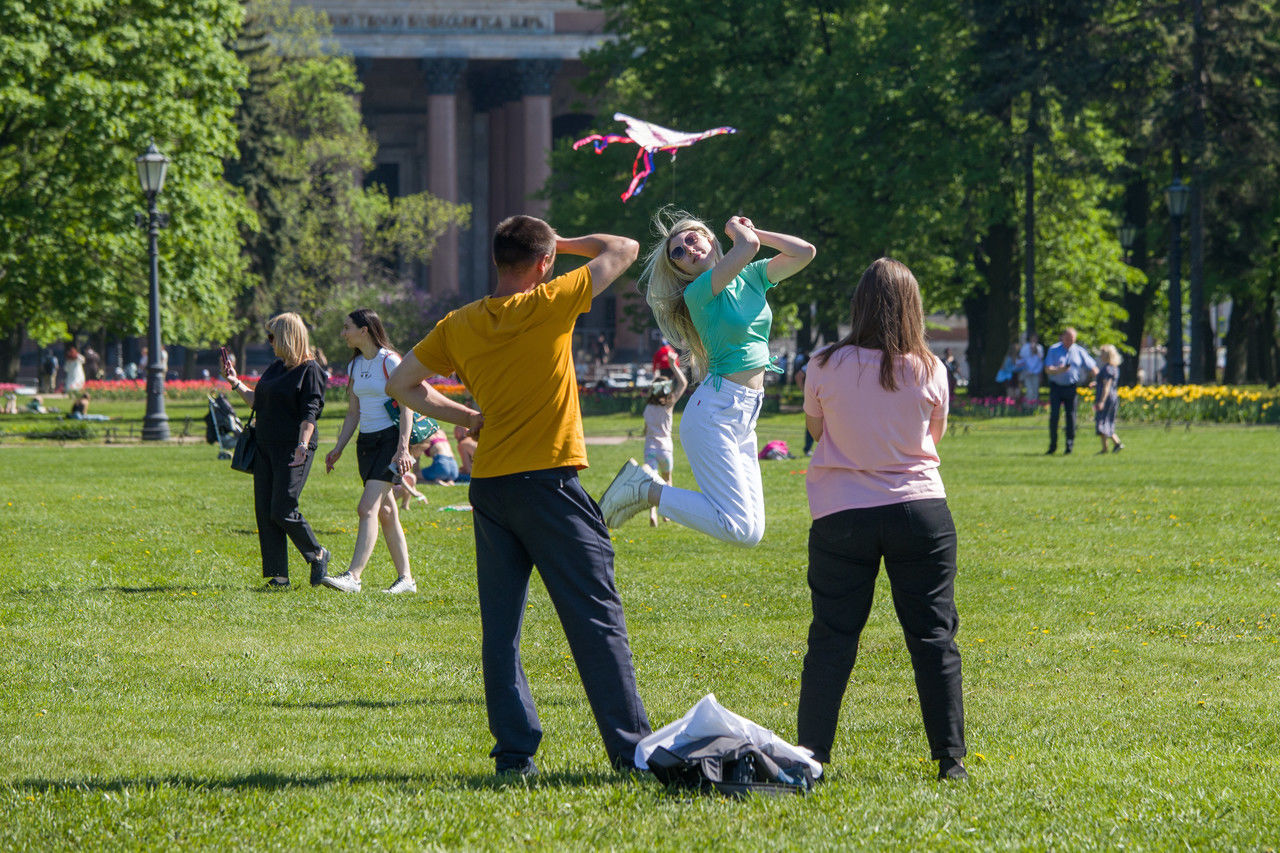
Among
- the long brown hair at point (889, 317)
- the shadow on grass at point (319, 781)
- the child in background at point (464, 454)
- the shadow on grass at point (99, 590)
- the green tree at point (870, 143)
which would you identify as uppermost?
the green tree at point (870, 143)

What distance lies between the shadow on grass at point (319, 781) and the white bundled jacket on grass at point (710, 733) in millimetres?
152

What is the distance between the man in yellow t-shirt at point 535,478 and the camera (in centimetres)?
536

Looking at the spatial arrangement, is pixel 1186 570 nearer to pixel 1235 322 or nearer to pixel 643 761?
pixel 643 761

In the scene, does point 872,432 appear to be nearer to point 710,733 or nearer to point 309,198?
point 710,733

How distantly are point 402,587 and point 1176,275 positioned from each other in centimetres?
2881

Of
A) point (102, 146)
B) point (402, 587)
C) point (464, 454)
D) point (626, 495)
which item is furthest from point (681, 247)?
point (102, 146)

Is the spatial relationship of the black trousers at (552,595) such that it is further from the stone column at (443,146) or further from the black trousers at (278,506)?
the stone column at (443,146)

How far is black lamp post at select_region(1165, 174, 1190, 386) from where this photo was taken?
107 feet

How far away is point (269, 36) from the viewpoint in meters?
56.0

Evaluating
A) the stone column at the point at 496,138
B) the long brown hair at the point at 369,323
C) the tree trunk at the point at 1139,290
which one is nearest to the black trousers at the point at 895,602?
the long brown hair at the point at 369,323

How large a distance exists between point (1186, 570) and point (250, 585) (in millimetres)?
6901

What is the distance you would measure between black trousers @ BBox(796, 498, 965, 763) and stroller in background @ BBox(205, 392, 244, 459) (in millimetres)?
18617

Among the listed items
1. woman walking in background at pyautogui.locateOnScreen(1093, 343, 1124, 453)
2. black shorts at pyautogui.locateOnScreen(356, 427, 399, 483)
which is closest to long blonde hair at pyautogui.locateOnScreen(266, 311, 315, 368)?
black shorts at pyautogui.locateOnScreen(356, 427, 399, 483)

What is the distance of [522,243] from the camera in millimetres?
5426
